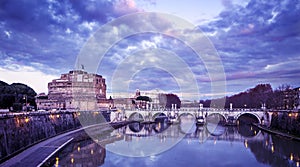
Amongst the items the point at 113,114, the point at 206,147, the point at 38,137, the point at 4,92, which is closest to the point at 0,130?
the point at 38,137

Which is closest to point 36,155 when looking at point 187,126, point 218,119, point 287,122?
point 287,122

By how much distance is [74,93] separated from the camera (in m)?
70.3

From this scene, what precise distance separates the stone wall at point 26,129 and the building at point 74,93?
29365 millimetres

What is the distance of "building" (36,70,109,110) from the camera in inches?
2662

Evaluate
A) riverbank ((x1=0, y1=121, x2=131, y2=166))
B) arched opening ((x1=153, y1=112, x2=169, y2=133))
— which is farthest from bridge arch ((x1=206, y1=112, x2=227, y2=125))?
riverbank ((x1=0, y1=121, x2=131, y2=166))

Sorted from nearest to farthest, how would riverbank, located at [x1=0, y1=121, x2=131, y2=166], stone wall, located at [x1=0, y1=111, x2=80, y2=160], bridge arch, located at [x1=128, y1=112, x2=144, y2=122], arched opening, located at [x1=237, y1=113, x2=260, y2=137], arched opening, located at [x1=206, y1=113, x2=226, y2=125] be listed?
riverbank, located at [x1=0, y1=121, x2=131, y2=166] < stone wall, located at [x1=0, y1=111, x2=80, y2=160] < arched opening, located at [x1=237, y1=113, x2=260, y2=137] < arched opening, located at [x1=206, y1=113, x2=226, y2=125] < bridge arch, located at [x1=128, y1=112, x2=144, y2=122]

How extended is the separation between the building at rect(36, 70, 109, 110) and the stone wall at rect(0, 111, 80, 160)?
96.3ft

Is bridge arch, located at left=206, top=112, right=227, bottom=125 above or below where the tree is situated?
below

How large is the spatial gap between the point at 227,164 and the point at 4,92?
39462 millimetres

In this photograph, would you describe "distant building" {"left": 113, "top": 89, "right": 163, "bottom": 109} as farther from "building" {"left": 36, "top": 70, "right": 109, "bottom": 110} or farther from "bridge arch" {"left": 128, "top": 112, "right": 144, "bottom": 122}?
"building" {"left": 36, "top": 70, "right": 109, "bottom": 110}

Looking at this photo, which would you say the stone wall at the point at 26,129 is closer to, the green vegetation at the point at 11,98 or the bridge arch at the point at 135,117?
the green vegetation at the point at 11,98

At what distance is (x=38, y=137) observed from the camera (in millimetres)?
28234

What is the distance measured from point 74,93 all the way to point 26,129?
151ft

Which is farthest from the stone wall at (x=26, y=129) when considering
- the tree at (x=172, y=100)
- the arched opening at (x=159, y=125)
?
the tree at (x=172, y=100)
